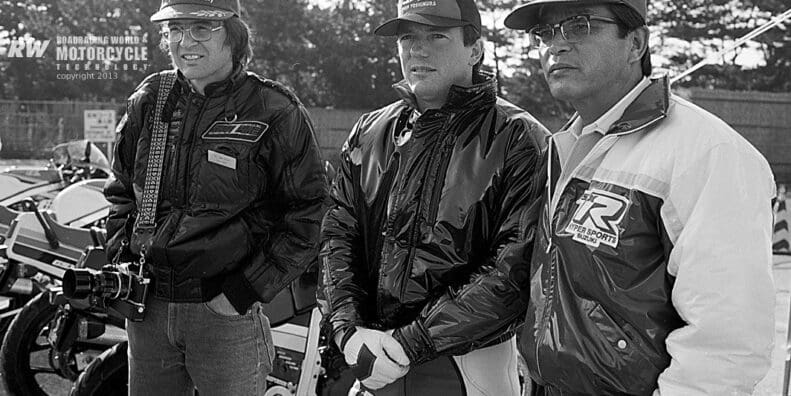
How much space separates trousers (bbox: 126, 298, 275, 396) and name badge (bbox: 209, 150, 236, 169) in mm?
403

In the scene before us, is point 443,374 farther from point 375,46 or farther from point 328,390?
point 375,46

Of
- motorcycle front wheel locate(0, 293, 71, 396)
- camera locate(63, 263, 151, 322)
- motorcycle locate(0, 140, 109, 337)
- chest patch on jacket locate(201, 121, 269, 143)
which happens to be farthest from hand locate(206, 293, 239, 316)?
motorcycle locate(0, 140, 109, 337)

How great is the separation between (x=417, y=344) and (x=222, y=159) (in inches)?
33.1

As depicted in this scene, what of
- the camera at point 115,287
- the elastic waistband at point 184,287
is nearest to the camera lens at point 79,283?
the camera at point 115,287

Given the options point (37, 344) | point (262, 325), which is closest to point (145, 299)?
point (262, 325)

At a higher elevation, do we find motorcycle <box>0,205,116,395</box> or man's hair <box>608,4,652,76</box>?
man's hair <box>608,4,652,76</box>

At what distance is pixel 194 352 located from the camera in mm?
2656

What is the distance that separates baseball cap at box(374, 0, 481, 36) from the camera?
90.4 inches

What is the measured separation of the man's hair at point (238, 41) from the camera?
2756 mm

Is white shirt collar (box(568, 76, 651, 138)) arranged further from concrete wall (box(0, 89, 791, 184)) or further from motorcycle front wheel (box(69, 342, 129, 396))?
concrete wall (box(0, 89, 791, 184))

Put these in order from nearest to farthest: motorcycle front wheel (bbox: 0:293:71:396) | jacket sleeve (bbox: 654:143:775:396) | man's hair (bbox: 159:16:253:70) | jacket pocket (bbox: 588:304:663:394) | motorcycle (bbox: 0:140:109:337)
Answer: jacket sleeve (bbox: 654:143:775:396) → jacket pocket (bbox: 588:304:663:394) → man's hair (bbox: 159:16:253:70) → motorcycle front wheel (bbox: 0:293:71:396) → motorcycle (bbox: 0:140:109:337)

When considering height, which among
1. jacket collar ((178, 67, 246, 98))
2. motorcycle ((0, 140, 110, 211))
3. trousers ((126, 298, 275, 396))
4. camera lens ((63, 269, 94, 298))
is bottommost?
motorcycle ((0, 140, 110, 211))

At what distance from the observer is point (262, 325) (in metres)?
2.83

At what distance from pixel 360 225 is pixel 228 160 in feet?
1.50
